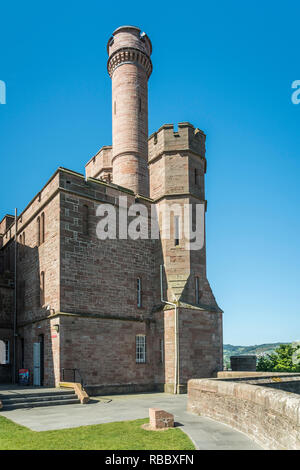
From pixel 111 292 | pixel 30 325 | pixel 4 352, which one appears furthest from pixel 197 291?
pixel 4 352

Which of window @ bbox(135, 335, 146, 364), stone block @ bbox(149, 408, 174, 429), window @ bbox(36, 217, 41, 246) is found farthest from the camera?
window @ bbox(36, 217, 41, 246)

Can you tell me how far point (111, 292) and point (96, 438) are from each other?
1209 cm

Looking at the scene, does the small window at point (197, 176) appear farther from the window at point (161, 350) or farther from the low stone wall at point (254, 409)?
the low stone wall at point (254, 409)

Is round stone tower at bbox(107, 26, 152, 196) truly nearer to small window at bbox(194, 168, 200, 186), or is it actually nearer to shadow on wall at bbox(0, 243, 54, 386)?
small window at bbox(194, 168, 200, 186)

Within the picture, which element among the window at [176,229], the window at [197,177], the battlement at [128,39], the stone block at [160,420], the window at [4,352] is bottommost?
the window at [4,352]

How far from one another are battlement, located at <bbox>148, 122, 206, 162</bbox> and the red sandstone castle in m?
0.06

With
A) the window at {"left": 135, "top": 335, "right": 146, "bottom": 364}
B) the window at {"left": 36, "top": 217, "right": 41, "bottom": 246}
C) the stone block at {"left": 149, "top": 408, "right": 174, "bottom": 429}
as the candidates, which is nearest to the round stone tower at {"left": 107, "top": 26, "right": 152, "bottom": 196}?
the window at {"left": 36, "top": 217, "right": 41, "bottom": 246}

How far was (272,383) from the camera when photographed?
13148mm

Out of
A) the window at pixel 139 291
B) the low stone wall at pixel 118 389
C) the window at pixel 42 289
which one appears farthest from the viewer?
the window at pixel 139 291

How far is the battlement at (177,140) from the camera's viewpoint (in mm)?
23219

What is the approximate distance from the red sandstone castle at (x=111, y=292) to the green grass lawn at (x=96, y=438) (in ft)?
28.2

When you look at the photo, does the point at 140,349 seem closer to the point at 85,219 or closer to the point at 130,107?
the point at 85,219

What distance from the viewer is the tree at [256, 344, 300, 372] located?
30078 mm

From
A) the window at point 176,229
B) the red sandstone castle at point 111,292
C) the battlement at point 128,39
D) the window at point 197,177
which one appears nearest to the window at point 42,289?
the red sandstone castle at point 111,292
